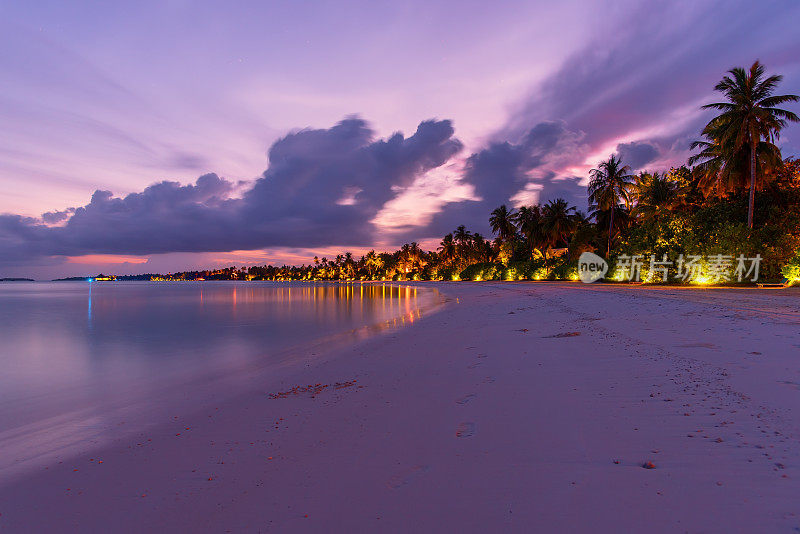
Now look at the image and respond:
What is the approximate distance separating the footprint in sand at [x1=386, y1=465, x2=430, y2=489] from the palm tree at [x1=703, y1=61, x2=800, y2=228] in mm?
38590

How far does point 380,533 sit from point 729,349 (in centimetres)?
792

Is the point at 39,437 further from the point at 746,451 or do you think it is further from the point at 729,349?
the point at 729,349

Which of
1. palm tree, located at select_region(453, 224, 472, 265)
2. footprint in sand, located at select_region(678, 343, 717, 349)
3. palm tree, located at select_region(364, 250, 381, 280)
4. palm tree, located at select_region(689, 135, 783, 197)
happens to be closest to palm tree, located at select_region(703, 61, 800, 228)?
palm tree, located at select_region(689, 135, 783, 197)

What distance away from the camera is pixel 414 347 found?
10984mm

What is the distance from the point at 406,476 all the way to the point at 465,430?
1.21 m

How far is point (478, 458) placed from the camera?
3.84 metres

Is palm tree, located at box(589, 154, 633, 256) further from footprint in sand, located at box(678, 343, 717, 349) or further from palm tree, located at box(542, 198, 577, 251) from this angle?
footprint in sand, located at box(678, 343, 717, 349)

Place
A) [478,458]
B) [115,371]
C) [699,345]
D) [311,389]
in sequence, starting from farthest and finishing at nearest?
[115,371] → [699,345] → [311,389] → [478,458]

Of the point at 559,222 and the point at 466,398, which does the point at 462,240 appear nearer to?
the point at 559,222

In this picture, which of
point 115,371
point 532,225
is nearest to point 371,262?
point 532,225

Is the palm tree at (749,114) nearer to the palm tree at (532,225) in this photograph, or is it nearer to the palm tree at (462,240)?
the palm tree at (532,225)

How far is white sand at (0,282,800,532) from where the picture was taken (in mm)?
2955

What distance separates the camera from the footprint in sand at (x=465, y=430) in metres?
4.45

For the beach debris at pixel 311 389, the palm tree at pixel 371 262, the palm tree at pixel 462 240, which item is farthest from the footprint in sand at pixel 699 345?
the palm tree at pixel 371 262
